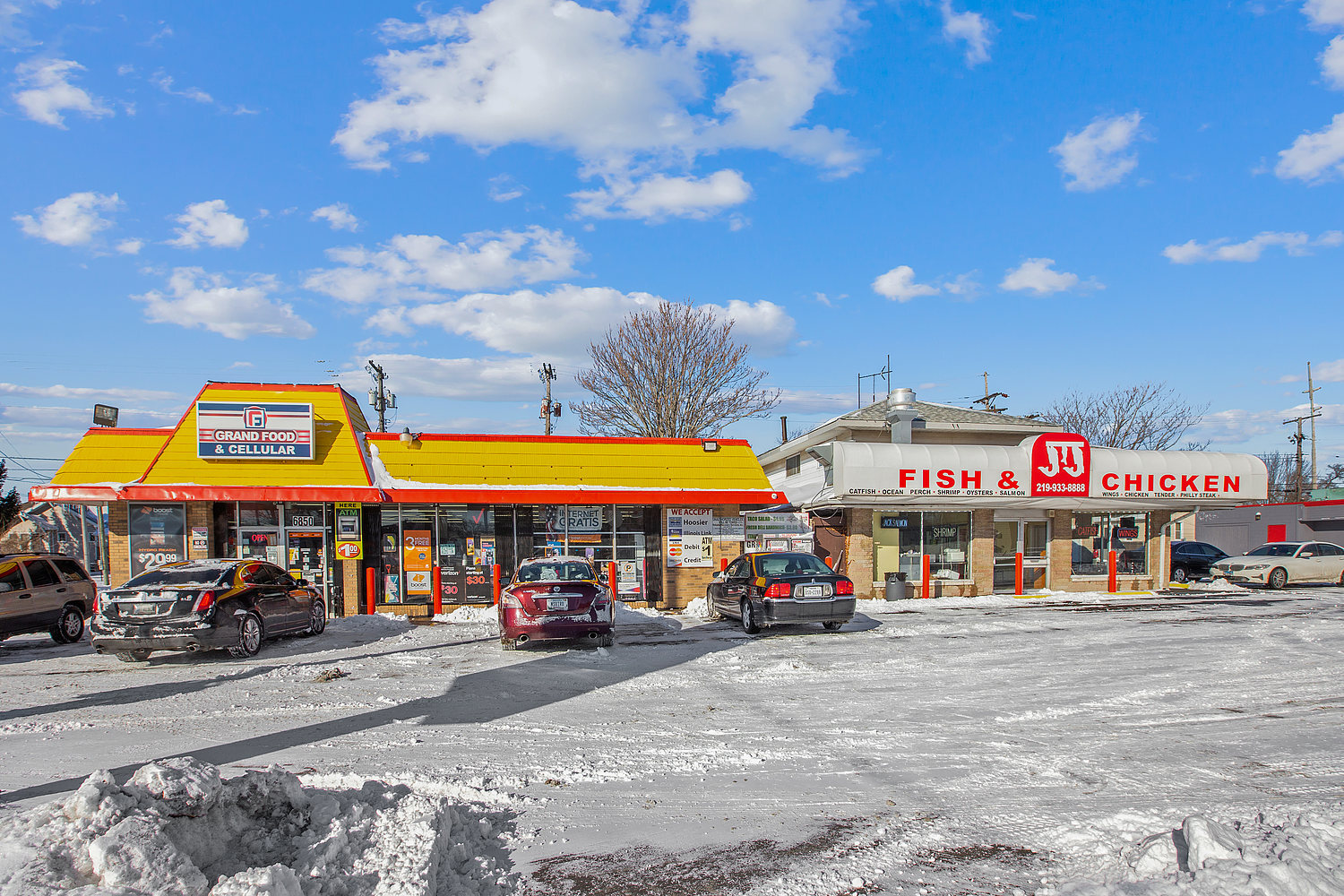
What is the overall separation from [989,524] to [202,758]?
21.2 m

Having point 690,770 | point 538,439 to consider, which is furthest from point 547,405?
point 690,770

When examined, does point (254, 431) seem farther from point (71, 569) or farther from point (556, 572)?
point (556, 572)

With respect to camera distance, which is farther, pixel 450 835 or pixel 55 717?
pixel 55 717

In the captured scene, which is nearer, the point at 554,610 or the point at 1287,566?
the point at 554,610

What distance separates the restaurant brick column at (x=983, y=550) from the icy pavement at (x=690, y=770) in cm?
992

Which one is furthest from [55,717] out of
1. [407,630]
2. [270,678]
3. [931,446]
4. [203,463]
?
[931,446]

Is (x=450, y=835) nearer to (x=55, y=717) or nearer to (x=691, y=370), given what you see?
(x=55, y=717)

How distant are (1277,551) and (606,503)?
21846mm

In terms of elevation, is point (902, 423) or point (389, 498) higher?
point (902, 423)

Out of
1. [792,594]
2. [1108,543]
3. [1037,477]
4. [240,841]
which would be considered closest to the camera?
[240,841]

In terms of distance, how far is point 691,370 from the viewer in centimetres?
3800

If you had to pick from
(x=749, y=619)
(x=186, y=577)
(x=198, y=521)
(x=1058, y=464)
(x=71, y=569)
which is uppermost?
(x=1058, y=464)

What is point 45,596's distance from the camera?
45.6 ft

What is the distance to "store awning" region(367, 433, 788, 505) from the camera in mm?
19250
